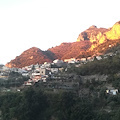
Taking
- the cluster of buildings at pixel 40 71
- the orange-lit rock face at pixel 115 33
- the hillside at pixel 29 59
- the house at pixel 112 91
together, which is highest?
the orange-lit rock face at pixel 115 33

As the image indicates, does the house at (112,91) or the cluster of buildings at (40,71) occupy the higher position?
the cluster of buildings at (40,71)

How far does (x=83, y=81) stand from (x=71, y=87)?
7.65ft

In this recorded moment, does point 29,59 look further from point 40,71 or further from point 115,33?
point 40,71

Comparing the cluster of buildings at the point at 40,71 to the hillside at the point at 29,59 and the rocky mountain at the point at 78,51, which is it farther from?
the hillside at the point at 29,59

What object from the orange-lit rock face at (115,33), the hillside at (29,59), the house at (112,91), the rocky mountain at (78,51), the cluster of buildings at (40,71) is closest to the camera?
the house at (112,91)

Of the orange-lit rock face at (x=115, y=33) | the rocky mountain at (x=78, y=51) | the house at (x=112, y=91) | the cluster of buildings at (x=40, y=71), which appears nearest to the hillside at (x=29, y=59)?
the rocky mountain at (x=78, y=51)

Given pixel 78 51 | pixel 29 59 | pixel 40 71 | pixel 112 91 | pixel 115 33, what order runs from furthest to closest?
pixel 78 51
pixel 29 59
pixel 115 33
pixel 40 71
pixel 112 91

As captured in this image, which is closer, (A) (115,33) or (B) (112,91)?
(B) (112,91)

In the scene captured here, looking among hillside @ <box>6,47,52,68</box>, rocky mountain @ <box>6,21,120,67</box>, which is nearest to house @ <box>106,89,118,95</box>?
rocky mountain @ <box>6,21,120,67</box>

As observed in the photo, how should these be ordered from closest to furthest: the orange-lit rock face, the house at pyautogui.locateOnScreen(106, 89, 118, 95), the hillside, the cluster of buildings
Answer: the house at pyautogui.locateOnScreen(106, 89, 118, 95) → the cluster of buildings → the orange-lit rock face → the hillside

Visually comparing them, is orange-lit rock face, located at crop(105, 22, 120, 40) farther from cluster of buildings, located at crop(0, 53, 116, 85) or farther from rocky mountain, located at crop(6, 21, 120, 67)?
cluster of buildings, located at crop(0, 53, 116, 85)

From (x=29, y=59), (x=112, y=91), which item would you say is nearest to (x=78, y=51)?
(x=29, y=59)

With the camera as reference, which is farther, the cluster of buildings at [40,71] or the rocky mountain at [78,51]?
the rocky mountain at [78,51]

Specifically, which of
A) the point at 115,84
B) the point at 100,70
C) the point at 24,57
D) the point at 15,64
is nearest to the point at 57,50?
the point at 24,57
